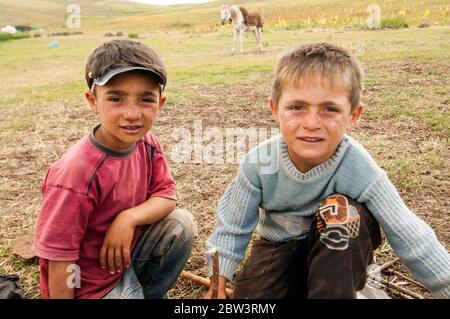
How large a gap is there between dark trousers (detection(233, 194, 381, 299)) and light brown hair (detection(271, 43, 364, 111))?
0.50 m

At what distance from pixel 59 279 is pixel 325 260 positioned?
104 centimetres

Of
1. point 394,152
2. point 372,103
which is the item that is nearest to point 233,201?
point 394,152

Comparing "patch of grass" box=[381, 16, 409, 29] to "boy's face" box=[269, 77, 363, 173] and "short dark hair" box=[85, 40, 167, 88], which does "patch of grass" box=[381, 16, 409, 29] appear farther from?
"short dark hair" box=[85, 40, 167, 88]

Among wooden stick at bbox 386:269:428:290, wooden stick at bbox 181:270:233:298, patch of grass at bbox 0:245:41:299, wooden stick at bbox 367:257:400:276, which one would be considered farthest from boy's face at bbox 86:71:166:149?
wooden stick at bbox 386:269:428:290

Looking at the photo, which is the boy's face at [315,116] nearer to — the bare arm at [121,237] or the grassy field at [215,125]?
the bare arm at [121,237]

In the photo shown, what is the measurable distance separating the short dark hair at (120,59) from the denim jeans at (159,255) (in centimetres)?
70

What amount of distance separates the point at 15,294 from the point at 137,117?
1002 millimetres

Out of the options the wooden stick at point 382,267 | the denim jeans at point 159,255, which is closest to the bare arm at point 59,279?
the denim jeans at point 159,255

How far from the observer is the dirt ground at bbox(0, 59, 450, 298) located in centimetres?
259

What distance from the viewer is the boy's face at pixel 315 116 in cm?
170

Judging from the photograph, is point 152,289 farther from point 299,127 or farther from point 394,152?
point 394,152

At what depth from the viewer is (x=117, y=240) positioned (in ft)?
5.72
